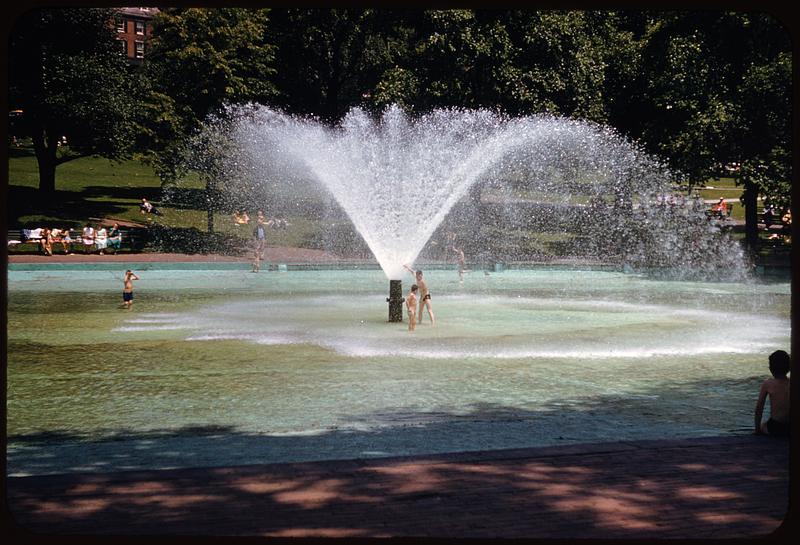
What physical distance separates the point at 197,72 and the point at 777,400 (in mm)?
38376

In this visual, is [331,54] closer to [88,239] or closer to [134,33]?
[88,239]

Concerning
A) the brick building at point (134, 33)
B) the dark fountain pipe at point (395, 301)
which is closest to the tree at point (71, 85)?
the dark fountain pipe at point (395, 301)

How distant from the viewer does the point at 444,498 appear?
23.0 feet

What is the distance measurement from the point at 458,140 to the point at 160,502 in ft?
122

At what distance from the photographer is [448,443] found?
9320mm

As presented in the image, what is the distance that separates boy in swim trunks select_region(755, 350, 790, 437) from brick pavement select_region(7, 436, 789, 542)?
791mm

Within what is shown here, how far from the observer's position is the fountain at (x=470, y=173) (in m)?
39.4

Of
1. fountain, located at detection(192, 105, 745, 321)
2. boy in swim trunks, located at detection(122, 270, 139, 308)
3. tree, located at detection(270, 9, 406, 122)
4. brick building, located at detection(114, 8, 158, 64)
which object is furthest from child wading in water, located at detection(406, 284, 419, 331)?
brick building, located at detection(114, 8, 158, 64)

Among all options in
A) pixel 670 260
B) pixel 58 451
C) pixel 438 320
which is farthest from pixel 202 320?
pixel 670 260

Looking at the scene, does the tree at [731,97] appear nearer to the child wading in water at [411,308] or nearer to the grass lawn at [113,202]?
the grass lawn at [113,202]

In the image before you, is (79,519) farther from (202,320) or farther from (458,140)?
(458,140)

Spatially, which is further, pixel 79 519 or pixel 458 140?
pixel 458 140

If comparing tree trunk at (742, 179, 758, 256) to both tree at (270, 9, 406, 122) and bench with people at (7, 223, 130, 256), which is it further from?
bench with people at (7, 223, 130, 256)

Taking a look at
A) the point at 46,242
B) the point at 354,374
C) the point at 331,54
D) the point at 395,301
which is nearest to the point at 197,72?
the point at 331,54
